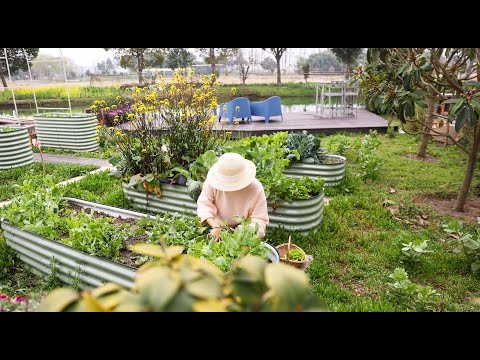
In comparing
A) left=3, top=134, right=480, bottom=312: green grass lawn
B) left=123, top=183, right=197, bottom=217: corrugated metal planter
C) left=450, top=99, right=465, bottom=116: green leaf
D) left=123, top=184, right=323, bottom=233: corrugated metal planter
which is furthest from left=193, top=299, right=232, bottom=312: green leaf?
left=450, top=99, right=465, bottom=116: green leaf

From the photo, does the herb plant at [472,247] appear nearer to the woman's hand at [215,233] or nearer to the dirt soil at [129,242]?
the woman's hand at [215,233]

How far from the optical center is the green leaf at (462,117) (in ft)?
11.2

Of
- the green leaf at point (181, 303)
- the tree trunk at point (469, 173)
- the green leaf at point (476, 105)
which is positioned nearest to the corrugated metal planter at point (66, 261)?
the green leaf at point (181, 303)

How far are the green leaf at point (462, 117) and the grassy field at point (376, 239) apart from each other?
1269 millimetres

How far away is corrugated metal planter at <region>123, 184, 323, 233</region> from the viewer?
12.7ft

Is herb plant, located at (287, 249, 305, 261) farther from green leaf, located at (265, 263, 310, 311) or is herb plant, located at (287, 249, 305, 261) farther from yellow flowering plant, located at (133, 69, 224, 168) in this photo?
green leaf, located at (265, 263, 310, 311)

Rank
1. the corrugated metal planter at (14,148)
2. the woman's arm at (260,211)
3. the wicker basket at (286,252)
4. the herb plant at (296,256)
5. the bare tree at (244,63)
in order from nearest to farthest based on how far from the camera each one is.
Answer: the woman's arm at (260,211) < the wicker basket at (286,252) < the herb plant at (296,256) < the corrugated metal planter at (14,148) < the bare tree at (244,63)

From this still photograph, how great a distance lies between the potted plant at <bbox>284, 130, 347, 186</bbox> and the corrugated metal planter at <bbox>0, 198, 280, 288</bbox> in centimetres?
261

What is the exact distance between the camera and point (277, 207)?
3.90 meters

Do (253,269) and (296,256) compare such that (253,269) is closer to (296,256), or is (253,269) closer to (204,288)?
(204,288)

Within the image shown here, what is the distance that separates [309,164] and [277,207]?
1586 mm
